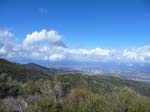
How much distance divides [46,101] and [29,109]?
3893 millimetres

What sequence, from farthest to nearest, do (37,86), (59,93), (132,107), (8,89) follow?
(37,86), (8,89), (59,93), (132,107)

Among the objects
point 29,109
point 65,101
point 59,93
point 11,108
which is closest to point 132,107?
point 65,101

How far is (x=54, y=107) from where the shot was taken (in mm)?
54375

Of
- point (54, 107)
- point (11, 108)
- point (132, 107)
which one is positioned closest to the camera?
point (132, 107)

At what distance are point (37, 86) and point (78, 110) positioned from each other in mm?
45189

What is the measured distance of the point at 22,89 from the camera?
300 ft

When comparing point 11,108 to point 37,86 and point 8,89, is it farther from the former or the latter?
point 37,86

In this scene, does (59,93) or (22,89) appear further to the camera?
(22,89)

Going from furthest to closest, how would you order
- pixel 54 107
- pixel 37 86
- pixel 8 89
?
1. pixel 37 86
2. pixel 8 89
3. pixel 54 107

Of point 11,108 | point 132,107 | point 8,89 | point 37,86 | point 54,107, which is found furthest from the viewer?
point 37,86

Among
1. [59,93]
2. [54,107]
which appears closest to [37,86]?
[59,93]

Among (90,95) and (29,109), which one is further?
(90,95)

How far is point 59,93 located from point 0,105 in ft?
72.0

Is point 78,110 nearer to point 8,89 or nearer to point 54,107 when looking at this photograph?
point 54,107
